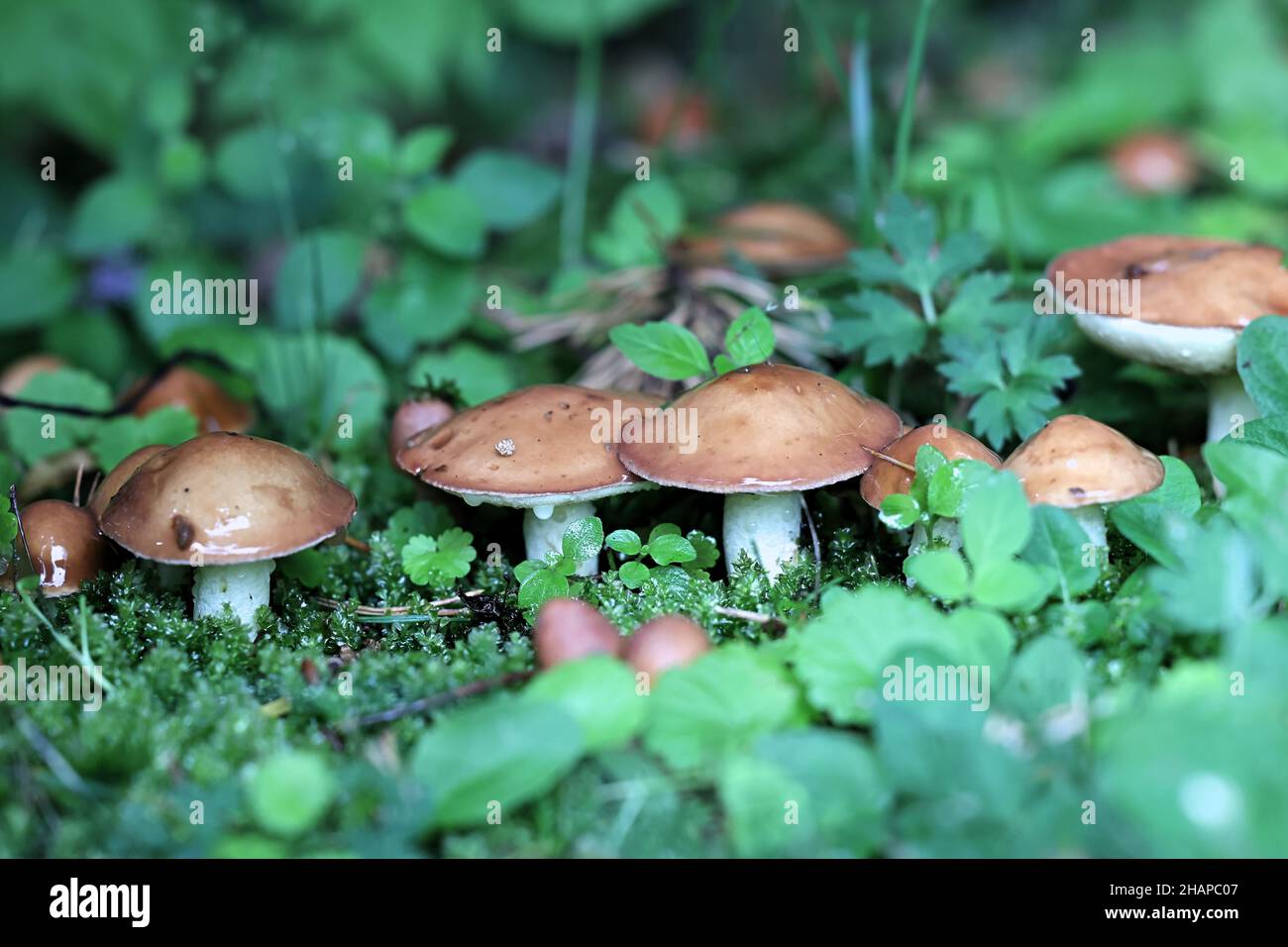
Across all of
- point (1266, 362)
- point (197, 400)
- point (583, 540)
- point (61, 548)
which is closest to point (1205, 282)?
point (1266, 362)

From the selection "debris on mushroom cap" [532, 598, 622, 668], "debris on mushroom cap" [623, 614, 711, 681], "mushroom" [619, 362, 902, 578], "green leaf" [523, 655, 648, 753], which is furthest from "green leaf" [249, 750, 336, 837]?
"mushroom" [619, 362, 902, 578]

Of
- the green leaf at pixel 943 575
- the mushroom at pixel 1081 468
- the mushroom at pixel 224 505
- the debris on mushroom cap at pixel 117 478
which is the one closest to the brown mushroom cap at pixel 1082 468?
the mushroom at pixel 1081 468

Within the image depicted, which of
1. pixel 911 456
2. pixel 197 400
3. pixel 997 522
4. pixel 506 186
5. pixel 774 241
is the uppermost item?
pixel 506 186

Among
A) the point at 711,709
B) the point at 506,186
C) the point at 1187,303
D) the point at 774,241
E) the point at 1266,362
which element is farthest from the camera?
the point at 774,241

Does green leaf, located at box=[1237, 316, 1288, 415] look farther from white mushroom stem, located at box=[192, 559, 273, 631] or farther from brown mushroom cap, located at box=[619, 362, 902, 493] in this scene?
white mushroom stem, located at box=[192, 559, 273, 631]

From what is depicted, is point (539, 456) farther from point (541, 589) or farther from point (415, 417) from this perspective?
point (415, 417)
